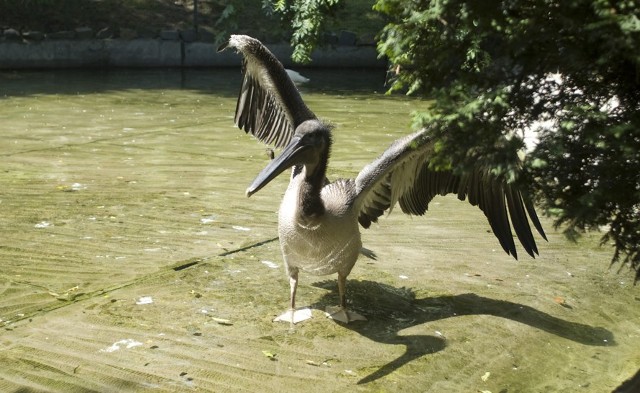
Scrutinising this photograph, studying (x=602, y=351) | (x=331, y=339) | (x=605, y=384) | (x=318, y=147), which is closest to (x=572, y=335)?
(x=602, y=351)

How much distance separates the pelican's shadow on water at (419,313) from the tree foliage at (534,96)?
Result: 6.56ft

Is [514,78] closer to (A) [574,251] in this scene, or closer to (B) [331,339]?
(B) [331,339]

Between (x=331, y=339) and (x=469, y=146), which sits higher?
(x=469, y=146)

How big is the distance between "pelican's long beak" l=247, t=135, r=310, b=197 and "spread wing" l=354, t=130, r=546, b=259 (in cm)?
41

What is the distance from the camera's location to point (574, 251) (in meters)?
6.70

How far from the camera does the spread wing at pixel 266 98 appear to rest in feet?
18.2

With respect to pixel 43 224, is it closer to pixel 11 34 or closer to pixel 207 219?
pixel 207 219

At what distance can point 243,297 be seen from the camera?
5.49m

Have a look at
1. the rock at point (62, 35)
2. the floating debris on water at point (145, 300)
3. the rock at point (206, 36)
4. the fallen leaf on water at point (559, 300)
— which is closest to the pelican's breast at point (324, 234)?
the floating debris on water at point (145, 300)

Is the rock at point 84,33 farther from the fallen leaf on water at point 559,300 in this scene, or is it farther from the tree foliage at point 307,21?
the fallen leaf on water at point 559,300

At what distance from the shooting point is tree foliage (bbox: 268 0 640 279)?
111 inches

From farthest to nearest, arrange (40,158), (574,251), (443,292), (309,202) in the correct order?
(40,158) < (574,251) < (443,292) < (309,202)

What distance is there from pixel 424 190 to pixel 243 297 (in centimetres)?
124

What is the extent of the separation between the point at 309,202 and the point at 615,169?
2336 millimetres
